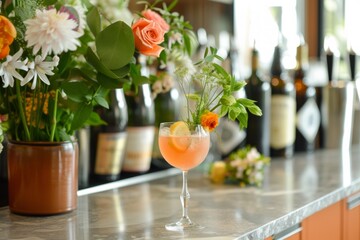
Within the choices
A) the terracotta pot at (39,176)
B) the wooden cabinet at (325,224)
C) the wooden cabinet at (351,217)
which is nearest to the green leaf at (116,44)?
the terracotta pot at (39,176)

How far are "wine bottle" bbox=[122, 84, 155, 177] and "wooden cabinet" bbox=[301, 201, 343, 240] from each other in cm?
50

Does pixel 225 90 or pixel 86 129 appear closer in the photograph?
pixel 225 90

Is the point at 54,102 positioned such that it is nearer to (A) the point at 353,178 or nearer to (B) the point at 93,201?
(B) the point at 93,201

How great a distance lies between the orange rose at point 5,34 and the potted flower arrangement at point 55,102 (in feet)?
0.27

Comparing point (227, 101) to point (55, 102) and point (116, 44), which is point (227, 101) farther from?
point (55, 102)

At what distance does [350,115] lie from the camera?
98.6 inches

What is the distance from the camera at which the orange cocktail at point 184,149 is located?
3.50 ft

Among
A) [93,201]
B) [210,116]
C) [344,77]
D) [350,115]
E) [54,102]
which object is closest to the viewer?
[210,116]

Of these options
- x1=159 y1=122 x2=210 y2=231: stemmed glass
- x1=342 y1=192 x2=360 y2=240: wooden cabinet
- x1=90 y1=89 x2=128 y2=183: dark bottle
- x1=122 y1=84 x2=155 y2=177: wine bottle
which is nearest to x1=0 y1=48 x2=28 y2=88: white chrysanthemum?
x1=159 y1=122 x2=210 y2=231: stemmed glass

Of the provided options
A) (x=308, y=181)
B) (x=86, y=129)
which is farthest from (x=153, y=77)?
(x=308, y=181)

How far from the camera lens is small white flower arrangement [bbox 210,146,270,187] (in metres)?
1.57

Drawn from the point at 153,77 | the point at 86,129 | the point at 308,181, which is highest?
the point at 153,77

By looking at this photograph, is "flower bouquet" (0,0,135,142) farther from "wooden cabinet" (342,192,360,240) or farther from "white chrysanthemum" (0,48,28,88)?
"wooden cabinet" (342,192,360,240)

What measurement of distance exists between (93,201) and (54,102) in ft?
0.98
